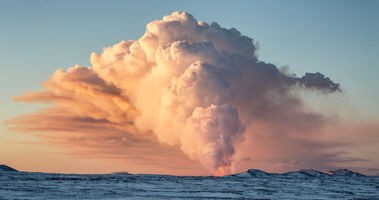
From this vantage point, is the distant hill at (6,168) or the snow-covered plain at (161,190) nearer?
the snow-covered plain at (161,190)

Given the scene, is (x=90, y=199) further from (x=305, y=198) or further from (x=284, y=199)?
(x=305, y=198)

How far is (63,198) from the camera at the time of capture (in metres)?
46.7

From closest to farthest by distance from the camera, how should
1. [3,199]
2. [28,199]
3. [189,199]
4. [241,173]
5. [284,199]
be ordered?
[3,199], [28,199], [189,199], [284,199], [241,173]

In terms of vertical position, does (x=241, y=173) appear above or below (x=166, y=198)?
above

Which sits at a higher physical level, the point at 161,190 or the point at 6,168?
the point at 6,168

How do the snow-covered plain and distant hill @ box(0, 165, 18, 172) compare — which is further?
distant hill @ box(0, 165, 18, 172)

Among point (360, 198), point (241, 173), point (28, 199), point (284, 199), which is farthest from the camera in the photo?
point (241, 173)

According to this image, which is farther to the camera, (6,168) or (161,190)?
(6,168)

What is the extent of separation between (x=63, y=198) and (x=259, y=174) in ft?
369

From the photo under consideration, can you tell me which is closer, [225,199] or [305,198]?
[225,199]

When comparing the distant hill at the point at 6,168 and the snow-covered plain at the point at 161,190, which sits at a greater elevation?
the distant hill at the point at 6,168

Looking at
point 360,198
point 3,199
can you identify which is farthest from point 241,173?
point 3,199

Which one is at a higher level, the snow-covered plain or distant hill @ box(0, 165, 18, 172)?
distant hill @ box(0, 165, 18, 172)

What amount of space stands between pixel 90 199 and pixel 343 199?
90.6 feet
